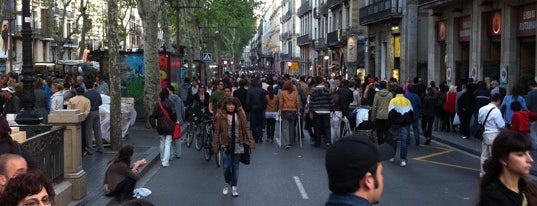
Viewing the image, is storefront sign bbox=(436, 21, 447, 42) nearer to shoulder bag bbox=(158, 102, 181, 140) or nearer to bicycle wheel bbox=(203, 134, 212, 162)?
bicycle wheel bbox=(203, 134, 212, 162)

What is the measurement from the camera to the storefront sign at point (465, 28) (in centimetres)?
3016

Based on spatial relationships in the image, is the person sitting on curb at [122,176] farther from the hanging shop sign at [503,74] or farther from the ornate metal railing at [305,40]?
the ornate metal railing at [305,40]

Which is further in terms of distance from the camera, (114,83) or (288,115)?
(288,115)

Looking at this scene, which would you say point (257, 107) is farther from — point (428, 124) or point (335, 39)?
point (335, 39)

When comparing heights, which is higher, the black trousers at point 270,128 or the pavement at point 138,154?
the black trousers at point 270,128

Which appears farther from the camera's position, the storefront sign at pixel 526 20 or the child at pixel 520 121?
the storefront sign at pixel 526 20

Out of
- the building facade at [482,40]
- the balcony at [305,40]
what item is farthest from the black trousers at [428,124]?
the balcony at [305,40]

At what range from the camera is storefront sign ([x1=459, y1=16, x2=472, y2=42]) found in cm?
3016

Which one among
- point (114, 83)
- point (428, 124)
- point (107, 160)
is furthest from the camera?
point (428, 124)

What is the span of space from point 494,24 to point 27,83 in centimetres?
1985

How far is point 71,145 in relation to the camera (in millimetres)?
10742

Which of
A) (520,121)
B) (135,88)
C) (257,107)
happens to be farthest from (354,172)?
(135,88)

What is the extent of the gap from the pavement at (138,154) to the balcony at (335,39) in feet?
102

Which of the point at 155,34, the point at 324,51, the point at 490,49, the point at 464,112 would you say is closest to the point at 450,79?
the point at 490,49
